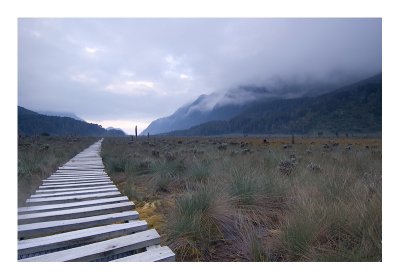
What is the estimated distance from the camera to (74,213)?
3.27m

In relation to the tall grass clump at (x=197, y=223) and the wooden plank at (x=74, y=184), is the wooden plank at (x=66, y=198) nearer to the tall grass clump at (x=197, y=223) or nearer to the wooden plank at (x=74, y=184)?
the wooden plank at (x=74, y=184)

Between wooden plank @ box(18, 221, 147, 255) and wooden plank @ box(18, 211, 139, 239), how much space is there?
21cm

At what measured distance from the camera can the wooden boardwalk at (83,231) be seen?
237cm

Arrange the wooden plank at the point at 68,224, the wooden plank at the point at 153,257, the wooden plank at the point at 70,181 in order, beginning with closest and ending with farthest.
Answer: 1. the wooden plank at the point at 153,257
2. the wooden plank at the point at 68,224
3. the wooden plank at the point at 70,181

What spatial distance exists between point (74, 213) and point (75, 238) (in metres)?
0.79

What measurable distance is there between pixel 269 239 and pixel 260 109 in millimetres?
158720

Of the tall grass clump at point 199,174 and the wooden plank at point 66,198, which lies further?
the tall grass clump at point 199,174

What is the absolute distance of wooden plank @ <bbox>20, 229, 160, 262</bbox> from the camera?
2.30 m

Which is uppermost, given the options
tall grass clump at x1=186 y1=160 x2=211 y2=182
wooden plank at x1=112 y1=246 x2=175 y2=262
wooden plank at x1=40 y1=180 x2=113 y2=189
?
tall grass clump at x1=186 y1=160 x2=211 y2=182

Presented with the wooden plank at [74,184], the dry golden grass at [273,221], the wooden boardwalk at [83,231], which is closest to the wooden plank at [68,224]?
the wooden boardwalk at [83,231]

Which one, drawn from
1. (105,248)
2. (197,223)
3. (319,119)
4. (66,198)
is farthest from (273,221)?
(319,119)

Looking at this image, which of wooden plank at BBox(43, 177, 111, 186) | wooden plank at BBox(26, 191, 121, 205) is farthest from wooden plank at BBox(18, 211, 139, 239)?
wooden plank at BBox(43, 177, 111, 186)

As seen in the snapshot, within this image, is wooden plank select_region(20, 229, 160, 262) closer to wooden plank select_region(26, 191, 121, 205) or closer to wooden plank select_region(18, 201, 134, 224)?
wooden plank select_region(18, 201, 134, 224)
